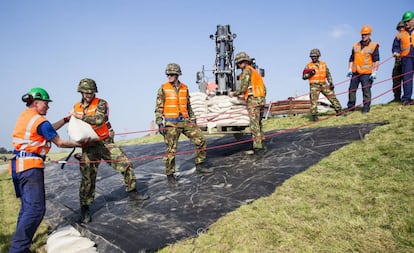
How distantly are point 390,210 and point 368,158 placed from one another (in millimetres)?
1851

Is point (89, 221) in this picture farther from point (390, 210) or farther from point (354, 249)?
point (390, 210)

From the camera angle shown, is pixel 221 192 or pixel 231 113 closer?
pixel 221 192

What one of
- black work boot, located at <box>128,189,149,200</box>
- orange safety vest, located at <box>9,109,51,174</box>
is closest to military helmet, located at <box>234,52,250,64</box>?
black work boot, located at <box>128,189,149,200</box>

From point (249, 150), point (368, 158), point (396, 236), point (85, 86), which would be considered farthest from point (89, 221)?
point (368, 158)

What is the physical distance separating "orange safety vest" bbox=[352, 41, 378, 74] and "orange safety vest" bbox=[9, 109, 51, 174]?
7.86m

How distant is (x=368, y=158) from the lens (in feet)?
15.1

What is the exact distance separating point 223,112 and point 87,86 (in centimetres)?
345

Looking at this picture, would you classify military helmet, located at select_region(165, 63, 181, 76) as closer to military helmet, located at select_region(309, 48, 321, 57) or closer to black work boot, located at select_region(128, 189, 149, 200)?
black work boot, located at select_region(128, 189, 149, 200)

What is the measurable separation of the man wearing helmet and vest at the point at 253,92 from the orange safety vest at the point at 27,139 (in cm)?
400

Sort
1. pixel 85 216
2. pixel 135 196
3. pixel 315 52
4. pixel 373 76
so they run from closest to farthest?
1. pixel 85 216
2. pixel 135 196
3. pixel 373 76
4. pixel 315 52

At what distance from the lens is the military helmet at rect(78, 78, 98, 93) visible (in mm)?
3985

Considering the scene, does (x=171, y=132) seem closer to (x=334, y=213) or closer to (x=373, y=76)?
(x=334, y=213)

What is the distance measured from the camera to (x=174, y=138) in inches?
203

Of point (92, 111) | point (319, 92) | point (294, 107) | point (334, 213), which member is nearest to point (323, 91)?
point (319, 92)
